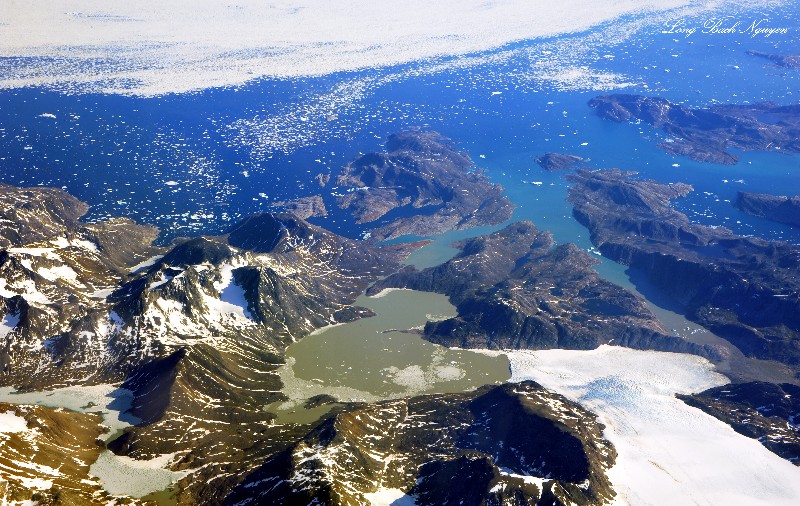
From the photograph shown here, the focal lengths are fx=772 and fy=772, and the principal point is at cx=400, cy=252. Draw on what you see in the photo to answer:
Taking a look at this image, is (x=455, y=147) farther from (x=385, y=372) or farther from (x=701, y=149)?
(x=385, y=372)

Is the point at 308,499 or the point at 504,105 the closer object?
the point at 308,499

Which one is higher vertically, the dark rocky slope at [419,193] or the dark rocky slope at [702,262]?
the dark rocky slope at [419,193]

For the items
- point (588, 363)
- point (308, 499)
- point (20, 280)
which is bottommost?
point (588, 363)

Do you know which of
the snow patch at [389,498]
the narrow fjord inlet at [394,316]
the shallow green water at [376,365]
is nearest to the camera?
the snow patch at [389,498]

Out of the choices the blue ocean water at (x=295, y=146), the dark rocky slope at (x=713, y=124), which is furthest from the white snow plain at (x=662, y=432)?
the dark rocky slope at (x=713, y=124)

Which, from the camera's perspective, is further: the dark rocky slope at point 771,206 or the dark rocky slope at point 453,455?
the dark rocky slope at point 771,206

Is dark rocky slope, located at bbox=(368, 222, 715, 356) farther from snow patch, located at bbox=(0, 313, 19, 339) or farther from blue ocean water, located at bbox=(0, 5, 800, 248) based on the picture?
snow patch, located at bbox=(0, 313, 19, 339)

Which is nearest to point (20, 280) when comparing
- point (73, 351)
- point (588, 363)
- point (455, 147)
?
point (73, 351)

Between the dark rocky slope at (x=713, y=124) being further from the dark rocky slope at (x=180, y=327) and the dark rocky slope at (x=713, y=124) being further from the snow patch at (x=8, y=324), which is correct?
the snow patch at (x=8, y=324)
